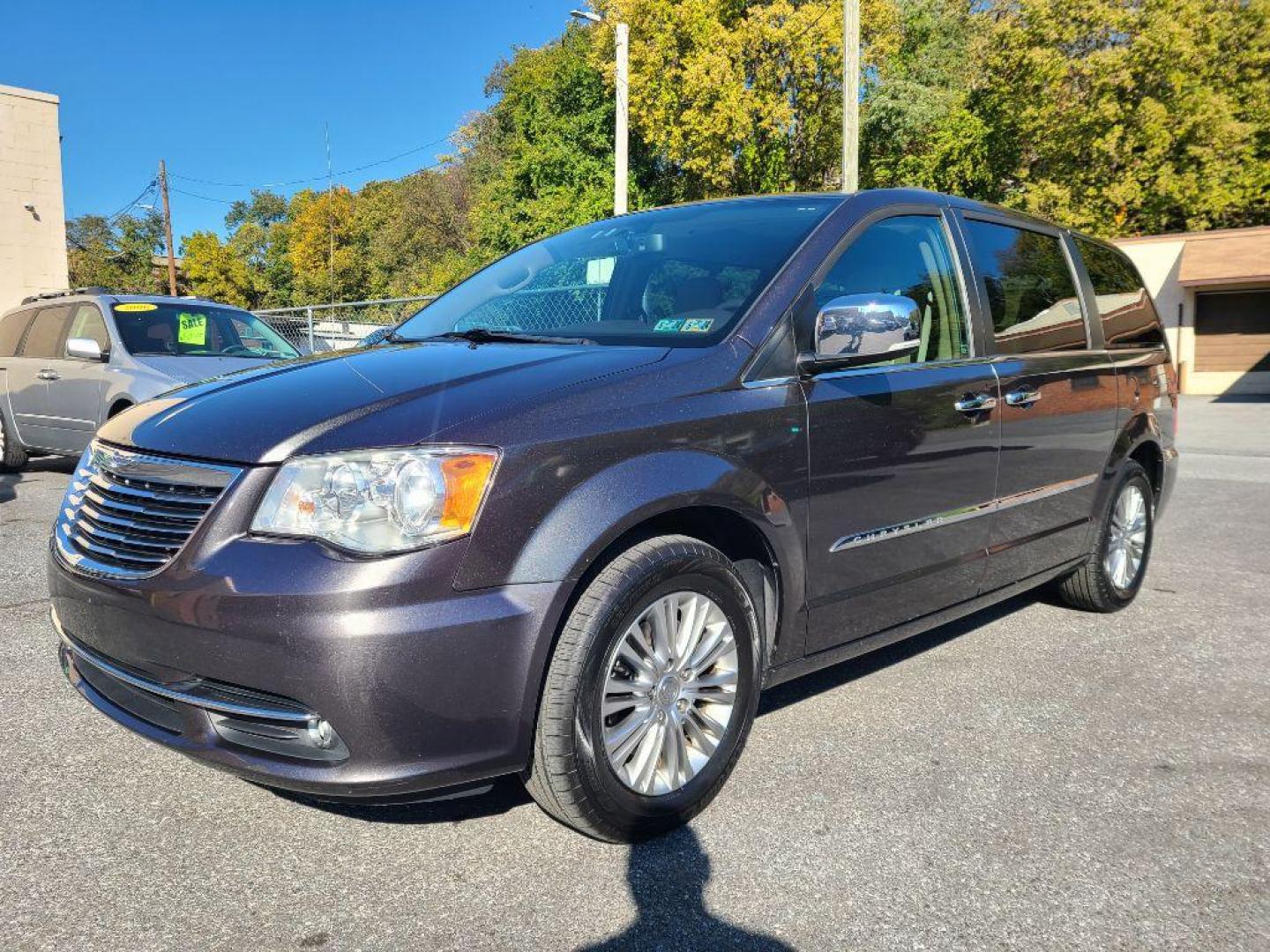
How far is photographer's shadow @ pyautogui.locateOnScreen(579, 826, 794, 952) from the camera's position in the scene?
6.85 feet

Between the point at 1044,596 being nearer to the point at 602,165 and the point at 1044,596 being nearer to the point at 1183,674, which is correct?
the point at 1183,674

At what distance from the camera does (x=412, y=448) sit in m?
2.16

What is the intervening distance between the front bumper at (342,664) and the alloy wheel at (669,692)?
0.28 metres

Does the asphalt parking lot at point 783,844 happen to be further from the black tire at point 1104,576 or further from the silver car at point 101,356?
the silver car at point 101,356

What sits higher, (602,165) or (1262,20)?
(1262,20)

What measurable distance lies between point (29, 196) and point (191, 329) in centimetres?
1724

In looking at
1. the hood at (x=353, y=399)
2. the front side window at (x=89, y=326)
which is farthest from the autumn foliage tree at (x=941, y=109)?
the hood at (x=353, y=399)

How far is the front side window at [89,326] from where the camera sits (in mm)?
8289

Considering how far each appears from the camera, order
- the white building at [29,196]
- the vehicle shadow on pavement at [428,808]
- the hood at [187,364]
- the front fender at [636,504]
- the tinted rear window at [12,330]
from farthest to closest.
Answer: the white building at [29,196]
the tinted rear window at [12,330]
the hood at [187,364]
the vehicle shadow on pavement at [428,808]
the front fender at [636,504]

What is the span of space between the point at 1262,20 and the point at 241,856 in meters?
32.6

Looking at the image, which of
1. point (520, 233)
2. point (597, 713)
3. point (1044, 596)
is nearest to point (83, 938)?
point (597, 713)

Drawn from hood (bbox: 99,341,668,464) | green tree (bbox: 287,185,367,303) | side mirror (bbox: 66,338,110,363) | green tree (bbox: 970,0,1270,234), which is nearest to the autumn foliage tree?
green tree (bbox: 970,0,1270,234)

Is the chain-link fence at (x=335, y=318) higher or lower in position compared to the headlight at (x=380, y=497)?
higher

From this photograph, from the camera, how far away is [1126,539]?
4738 millimetres
